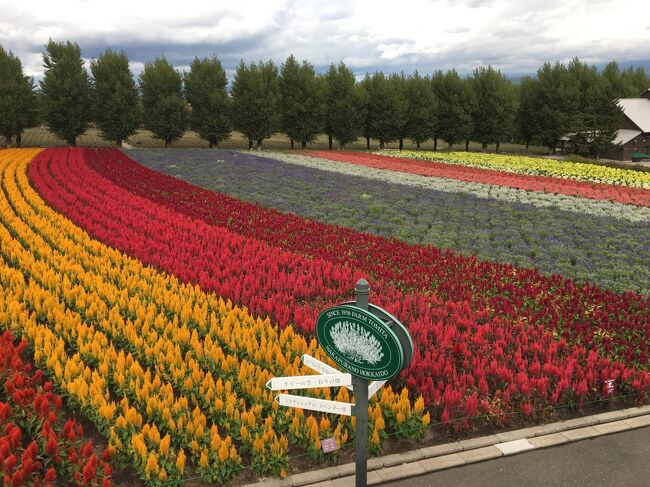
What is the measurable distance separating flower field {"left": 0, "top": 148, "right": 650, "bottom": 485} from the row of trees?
47479mm

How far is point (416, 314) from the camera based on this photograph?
9.31 meters

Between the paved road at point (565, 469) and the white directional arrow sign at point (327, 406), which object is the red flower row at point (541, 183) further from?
the white directional arrow sign at point (327, 406)

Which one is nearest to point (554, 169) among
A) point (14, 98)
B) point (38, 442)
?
point (38, 442)

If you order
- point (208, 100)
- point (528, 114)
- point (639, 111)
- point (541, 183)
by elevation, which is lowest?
point (541, 183)

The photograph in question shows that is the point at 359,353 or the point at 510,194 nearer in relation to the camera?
the point at 359,353

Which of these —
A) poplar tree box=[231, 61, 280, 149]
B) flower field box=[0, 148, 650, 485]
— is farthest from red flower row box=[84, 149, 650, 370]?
poplar tree box=[231, 61, 280, 149]

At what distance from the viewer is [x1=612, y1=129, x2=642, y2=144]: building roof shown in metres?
57.0

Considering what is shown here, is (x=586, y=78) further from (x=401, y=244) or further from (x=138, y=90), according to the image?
(x=401, y=244)

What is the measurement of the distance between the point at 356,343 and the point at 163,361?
4110 mm

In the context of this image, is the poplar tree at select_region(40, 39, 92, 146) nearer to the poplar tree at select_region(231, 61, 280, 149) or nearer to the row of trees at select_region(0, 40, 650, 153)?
the row of trees at select_region(0, 40, 650, 153)

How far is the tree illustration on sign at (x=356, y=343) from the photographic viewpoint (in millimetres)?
4035

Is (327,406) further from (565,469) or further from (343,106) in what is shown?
(343,106)

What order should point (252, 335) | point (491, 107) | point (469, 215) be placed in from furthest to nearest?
point (491, 107)
point (469, 215)
point (252, 335)

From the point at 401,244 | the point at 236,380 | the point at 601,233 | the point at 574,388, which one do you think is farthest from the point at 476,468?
the point at 601,233
